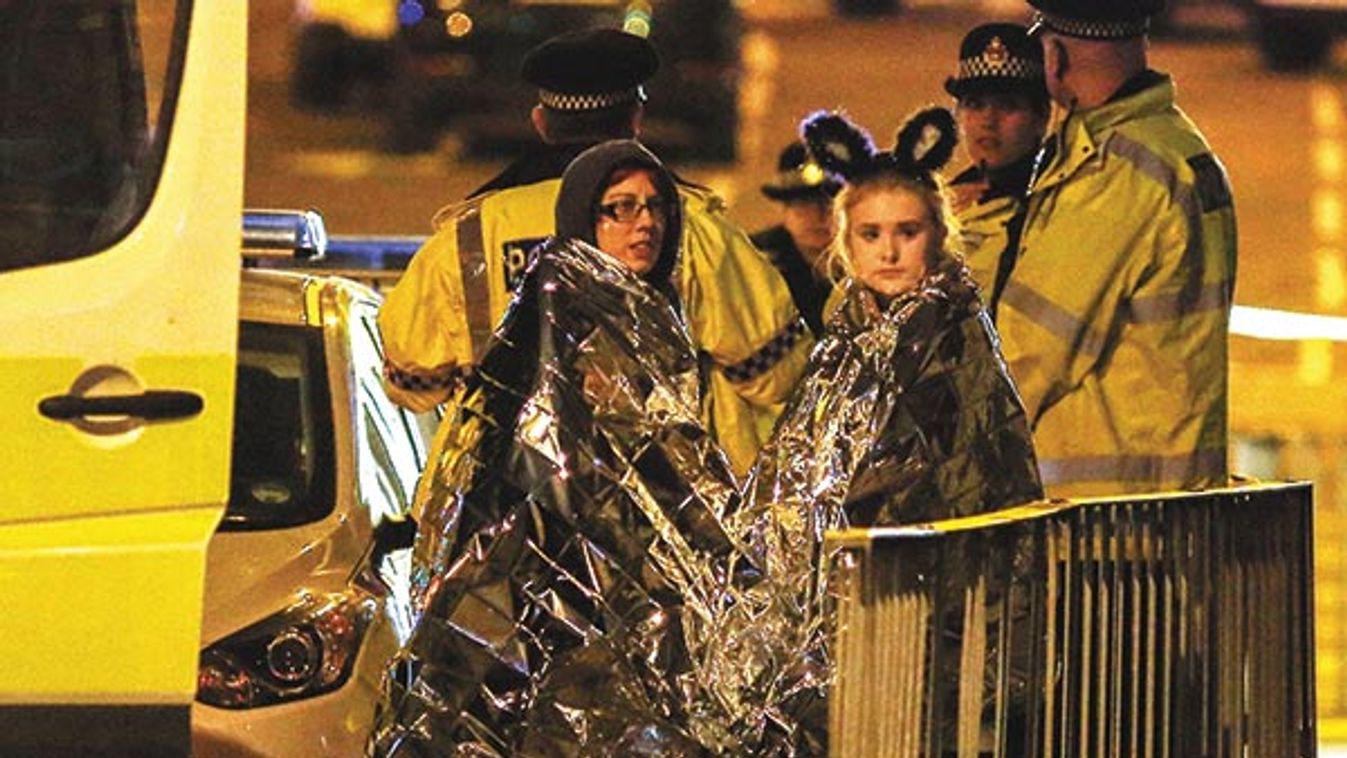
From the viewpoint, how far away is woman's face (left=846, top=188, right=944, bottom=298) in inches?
225

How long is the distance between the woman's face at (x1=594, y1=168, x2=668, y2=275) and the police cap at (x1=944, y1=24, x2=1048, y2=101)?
1308 millimetres

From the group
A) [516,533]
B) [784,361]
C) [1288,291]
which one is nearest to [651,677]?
[516,533]

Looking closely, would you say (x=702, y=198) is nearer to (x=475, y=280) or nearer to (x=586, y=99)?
(x=586, y=99)

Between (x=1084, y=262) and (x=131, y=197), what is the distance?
2.18m

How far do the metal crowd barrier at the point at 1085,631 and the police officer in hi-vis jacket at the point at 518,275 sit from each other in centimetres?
119

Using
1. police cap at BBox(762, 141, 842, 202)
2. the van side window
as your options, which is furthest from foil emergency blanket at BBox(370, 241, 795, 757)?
police cap at BBox(762, 141, 842, 202)

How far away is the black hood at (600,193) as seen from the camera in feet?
19.0

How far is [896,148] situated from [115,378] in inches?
79.9

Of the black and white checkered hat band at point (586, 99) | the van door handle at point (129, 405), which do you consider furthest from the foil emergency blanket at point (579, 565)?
the black and white checkered hat band at point (586, 99)

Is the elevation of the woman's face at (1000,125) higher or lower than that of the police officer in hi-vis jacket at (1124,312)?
higher

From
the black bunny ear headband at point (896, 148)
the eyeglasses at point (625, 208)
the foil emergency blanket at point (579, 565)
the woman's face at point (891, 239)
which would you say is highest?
the black bunny ear headband at point (896, 148)

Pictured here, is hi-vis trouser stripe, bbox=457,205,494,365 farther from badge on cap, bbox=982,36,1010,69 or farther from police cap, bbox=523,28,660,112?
badge on cap, bbox=982,36,1010,69

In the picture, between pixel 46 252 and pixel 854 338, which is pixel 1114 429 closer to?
pixel 854 338

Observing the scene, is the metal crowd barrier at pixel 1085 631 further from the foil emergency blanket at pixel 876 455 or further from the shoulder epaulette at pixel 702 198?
the shoulder epaulette at pixel 702 198
